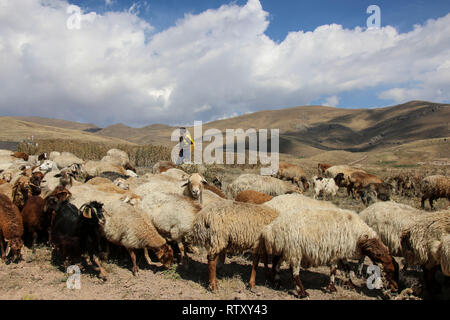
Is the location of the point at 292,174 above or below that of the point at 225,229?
above

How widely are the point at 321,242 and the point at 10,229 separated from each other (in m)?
6.82

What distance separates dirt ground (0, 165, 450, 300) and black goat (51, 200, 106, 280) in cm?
43

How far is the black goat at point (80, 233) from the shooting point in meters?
6.17

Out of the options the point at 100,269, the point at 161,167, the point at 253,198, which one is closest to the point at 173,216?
the point at 100,269

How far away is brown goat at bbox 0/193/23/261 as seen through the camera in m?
6.44

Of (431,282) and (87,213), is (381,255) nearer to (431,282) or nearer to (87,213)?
(431,282)

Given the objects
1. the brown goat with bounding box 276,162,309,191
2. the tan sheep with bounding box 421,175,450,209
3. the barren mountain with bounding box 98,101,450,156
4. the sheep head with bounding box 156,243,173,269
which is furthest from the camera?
the barren mountain with bounding box 98,101,450,156

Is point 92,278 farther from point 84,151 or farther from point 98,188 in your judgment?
point 84,151

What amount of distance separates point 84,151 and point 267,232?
27072mm

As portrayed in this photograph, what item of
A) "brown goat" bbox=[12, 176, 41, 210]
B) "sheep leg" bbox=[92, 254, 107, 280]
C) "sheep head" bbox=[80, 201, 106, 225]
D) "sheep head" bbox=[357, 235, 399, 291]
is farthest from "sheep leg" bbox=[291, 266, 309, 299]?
"brown goat" bbox=[12, 176, 41, 210]

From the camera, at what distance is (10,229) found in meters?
6.50

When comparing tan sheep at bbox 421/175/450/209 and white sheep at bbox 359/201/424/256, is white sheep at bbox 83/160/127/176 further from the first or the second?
tan sheep at bbox 421/175/450/209
